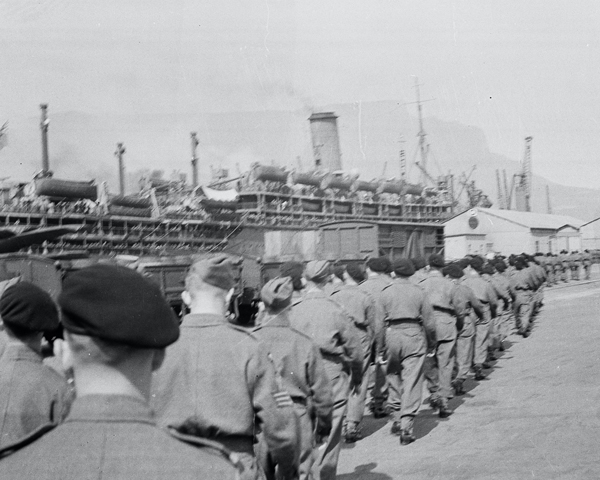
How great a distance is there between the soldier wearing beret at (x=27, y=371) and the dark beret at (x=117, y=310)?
5.51 ft

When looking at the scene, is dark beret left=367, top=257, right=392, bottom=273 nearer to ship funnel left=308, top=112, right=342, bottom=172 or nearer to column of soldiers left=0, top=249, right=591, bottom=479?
column of soldiers left=0, top=249, right=591, bottom=479

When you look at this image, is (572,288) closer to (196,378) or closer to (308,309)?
(308,309)

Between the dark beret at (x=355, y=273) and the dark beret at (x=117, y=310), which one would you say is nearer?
the dark beret at (x=117, y=310)

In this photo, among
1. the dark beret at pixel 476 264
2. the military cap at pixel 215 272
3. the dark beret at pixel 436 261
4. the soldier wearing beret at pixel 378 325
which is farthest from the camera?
Result: the dark beret at pixel 476 264

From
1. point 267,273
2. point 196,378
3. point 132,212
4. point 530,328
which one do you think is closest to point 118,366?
point 196,378

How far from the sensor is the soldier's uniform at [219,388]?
370 cm

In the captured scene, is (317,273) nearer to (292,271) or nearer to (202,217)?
(292,271)

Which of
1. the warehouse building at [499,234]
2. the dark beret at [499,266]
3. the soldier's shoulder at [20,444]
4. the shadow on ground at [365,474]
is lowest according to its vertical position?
the shadow on ground at [365,474]

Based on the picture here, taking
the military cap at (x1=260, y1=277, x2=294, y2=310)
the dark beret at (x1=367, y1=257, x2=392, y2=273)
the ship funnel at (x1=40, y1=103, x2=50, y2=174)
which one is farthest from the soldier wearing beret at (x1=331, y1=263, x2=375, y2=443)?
the ship funnel at (x1=40, y1=103, x2=50, y2=174)

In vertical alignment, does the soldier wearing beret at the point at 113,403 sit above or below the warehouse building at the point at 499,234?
below

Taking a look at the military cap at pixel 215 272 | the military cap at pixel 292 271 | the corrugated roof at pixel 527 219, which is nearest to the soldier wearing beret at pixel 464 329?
the military cap at pixel 292 271

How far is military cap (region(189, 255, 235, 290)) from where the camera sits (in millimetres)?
3938

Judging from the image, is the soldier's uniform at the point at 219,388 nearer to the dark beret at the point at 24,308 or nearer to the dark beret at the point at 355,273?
the dark beret at the point at 24,308

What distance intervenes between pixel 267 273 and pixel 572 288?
16621mm
